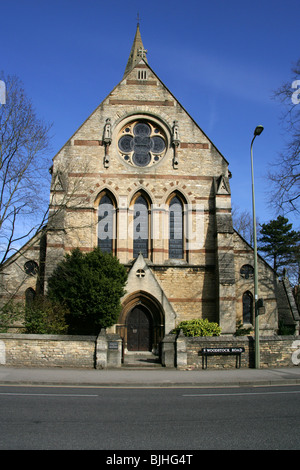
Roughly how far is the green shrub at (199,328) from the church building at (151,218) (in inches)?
45.1

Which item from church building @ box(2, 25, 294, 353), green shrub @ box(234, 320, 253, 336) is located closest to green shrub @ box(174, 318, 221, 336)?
church building @ box(2, 25, 294, 353)

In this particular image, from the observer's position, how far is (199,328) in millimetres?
→ 18688

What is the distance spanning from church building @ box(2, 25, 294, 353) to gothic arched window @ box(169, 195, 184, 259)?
54mm

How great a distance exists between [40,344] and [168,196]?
1039 cm

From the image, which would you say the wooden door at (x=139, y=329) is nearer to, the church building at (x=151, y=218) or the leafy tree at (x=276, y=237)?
the church building at (x=151, y=218)

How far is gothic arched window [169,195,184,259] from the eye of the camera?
22.4 m

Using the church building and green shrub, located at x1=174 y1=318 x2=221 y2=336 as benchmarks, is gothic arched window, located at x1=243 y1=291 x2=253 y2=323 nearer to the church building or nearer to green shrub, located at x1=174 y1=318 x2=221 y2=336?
the church building

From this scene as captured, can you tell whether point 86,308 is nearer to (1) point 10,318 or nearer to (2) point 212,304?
(1) point 10,318

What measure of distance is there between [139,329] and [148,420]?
14.2m

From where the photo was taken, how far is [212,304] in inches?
853

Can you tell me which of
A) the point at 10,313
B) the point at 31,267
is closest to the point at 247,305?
the point at 31,267

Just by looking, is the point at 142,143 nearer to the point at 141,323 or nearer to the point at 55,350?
the point at 141,323
